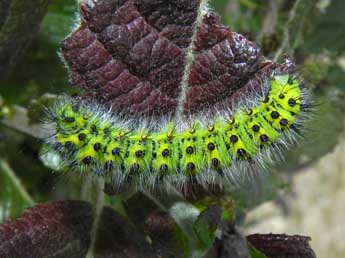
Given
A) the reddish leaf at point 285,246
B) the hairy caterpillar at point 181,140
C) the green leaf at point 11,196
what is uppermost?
the green leaf at point 11,196

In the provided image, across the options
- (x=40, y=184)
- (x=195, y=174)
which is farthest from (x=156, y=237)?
(x=40, y=184)

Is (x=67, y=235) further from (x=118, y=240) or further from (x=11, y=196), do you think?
(x=11, y=196)

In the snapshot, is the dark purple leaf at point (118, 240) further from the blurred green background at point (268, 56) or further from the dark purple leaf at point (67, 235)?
the blurred green background at point (268, 56)

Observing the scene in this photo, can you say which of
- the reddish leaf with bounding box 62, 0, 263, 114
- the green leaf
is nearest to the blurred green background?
the green leaf

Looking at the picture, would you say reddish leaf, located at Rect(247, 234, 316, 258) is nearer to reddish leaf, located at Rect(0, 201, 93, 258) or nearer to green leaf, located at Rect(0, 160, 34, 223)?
reddish leaf, located at Rect(0, 201, 93, 258)

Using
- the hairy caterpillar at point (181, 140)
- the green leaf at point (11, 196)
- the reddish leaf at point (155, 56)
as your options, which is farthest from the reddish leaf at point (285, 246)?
the green leaf at point (11, 196)

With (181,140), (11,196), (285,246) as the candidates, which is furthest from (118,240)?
(11,196)
